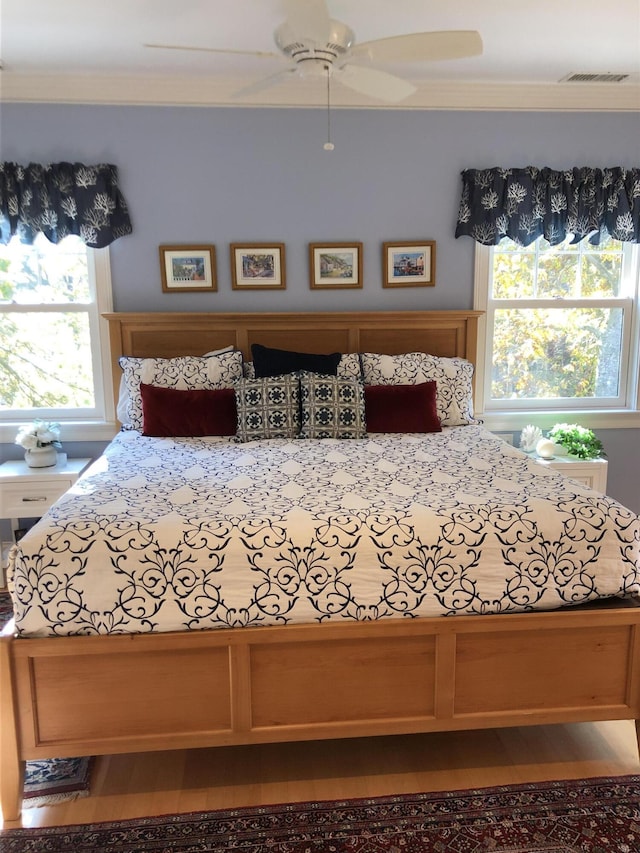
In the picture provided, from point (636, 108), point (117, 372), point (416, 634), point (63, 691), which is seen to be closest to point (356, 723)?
point (416, 634)

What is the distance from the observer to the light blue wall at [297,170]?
357 centimetres

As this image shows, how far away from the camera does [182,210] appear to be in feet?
12.0

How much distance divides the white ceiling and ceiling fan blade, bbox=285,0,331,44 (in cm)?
20

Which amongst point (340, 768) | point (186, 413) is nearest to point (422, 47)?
point (186, 413)

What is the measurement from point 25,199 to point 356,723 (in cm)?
309

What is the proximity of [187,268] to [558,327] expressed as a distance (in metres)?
2.27

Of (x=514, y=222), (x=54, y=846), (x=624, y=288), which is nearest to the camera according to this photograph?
(x=54, y=846)

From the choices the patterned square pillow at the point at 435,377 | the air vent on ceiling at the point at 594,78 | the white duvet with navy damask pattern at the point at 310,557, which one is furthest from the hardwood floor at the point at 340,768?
the air vent on ceiling at the point at 594,78

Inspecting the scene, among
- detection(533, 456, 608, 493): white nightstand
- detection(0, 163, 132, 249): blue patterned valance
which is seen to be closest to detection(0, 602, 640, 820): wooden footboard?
detection(533, 456, 608, 493): white nightstand

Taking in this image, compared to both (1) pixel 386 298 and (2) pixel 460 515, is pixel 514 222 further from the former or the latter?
(2) pixel 460 515

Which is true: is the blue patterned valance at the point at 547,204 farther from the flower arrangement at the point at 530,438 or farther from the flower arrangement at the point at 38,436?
the flower arrangement at the point at 38,436

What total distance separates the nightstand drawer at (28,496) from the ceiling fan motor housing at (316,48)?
2.23 metres

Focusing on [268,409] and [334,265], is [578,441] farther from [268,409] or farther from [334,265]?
[268,409]

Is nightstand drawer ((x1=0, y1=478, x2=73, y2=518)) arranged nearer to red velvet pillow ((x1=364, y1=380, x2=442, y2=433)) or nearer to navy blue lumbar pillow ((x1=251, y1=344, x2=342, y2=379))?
navy blue lumbar pillow ((x1=251, y1=344, x2=342, y2=379))
